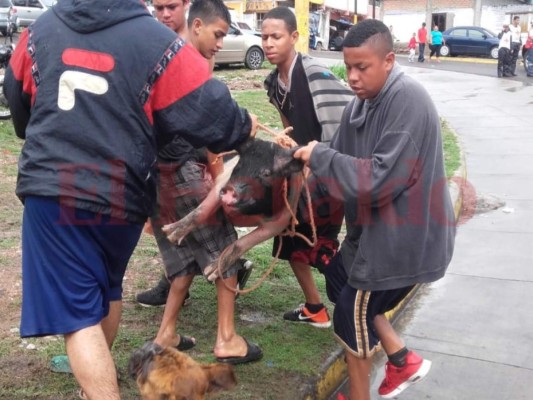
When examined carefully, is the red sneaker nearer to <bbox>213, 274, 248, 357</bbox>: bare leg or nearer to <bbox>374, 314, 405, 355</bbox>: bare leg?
<bbox>374, 314, 405, 355</bbox>: bare leg

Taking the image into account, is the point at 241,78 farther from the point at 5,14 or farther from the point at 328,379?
the point at 328,379

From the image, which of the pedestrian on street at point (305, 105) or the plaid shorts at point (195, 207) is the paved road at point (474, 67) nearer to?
the pedestrian on street at point (305, 105)

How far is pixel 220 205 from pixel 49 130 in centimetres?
108

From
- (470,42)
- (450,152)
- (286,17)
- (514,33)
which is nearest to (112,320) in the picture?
A: (286,17)

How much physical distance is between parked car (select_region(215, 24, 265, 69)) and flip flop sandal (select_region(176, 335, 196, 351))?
16.7 metres

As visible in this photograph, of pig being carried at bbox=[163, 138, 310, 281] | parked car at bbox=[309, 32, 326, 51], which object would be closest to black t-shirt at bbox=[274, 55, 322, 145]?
pig being carried at bbox=[163, 138, 310, 281]

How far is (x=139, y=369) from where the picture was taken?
2.66m

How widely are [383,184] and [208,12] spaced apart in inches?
66.3

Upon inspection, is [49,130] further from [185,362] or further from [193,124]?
[185,362]

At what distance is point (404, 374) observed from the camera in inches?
132

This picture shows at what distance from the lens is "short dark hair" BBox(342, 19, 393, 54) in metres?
3.04

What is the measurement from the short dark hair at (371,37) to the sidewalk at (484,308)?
73.7 inches

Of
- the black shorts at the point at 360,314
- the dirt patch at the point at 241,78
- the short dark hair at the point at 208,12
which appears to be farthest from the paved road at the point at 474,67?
the black shorts at the point at 360,314

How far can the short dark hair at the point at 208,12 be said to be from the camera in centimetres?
397
